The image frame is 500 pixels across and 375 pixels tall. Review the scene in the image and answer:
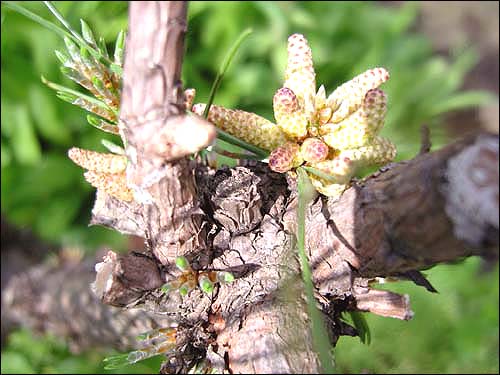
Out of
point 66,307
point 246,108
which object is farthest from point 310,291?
point 246,108

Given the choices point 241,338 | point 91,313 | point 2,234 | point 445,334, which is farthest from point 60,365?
point 445,334

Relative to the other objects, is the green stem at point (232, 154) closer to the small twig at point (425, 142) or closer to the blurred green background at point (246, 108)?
the small twig at point (425, 142)

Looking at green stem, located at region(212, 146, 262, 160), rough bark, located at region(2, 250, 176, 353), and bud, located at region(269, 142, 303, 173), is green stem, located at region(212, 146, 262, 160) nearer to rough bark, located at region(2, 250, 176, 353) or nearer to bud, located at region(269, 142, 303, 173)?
bud, located at region(269, 142, 303, 173)

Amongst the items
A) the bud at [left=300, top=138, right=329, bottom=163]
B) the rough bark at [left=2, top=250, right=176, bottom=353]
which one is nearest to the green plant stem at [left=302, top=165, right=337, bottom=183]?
the bud at [left=300, top=138, right=329, bottom=163]

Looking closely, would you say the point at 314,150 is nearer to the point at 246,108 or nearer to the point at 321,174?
the point at 321,174

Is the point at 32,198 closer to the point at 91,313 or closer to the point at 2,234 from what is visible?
the point at 2,234
